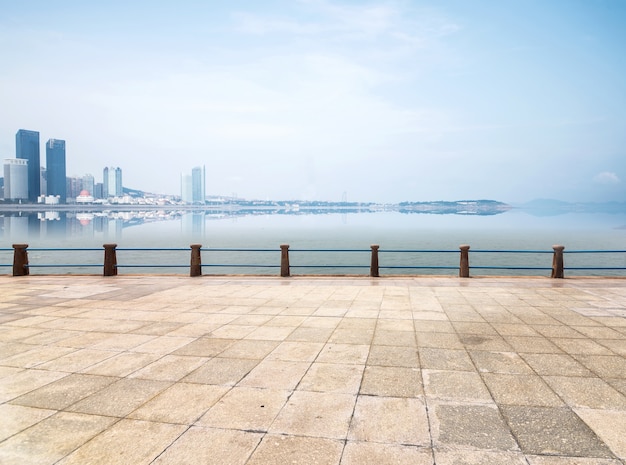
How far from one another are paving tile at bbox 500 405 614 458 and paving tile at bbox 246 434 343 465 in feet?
6.00

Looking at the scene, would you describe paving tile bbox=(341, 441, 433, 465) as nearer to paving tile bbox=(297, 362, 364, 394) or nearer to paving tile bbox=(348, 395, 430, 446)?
paving tile bbox=(348, 395, 430, 446)

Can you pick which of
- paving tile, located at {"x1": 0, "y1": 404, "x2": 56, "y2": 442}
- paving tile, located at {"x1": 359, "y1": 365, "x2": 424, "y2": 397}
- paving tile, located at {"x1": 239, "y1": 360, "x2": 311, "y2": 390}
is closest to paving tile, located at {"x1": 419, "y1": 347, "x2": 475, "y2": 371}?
paving tile, located at {"x1": 359, "y1": 365, "x2": 424, "y2": 397}

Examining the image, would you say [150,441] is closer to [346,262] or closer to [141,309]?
[141,309]

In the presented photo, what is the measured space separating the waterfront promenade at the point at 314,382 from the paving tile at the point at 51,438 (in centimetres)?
2

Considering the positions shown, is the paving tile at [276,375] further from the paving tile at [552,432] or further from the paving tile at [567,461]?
the paving tile at [567,461]

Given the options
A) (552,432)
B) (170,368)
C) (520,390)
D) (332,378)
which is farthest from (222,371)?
(552,432)

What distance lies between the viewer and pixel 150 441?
4059 mm

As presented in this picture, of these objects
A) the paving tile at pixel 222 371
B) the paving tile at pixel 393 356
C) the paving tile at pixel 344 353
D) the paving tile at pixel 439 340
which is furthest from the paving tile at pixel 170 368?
the paving tile at pixel 439 340

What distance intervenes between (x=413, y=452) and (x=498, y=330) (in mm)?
4867

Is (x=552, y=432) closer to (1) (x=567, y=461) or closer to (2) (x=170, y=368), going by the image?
(1) (x=567, y=461)

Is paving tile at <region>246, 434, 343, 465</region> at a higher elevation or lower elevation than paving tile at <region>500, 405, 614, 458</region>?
lower

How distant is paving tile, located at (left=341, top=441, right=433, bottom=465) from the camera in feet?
12.1

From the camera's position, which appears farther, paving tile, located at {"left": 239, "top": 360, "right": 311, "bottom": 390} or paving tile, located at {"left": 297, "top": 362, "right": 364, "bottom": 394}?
paving tile, located at {"left": 239, "top": 360, "right": 311, "bottom": 390}

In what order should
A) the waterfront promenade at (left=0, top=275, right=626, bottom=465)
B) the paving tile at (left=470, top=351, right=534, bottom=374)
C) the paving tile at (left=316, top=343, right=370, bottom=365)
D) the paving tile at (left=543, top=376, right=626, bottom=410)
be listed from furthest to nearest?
the paving tile at (left=316, top=343, right=370, bottom=365)
the paving tile at (left=470, top=351, right=534, bottom=374)
the paving tile at (left=543, top=376, right=626, bottom=410)
the waterfront promenade at (left=0, top=275, right=626, bottom=465)
